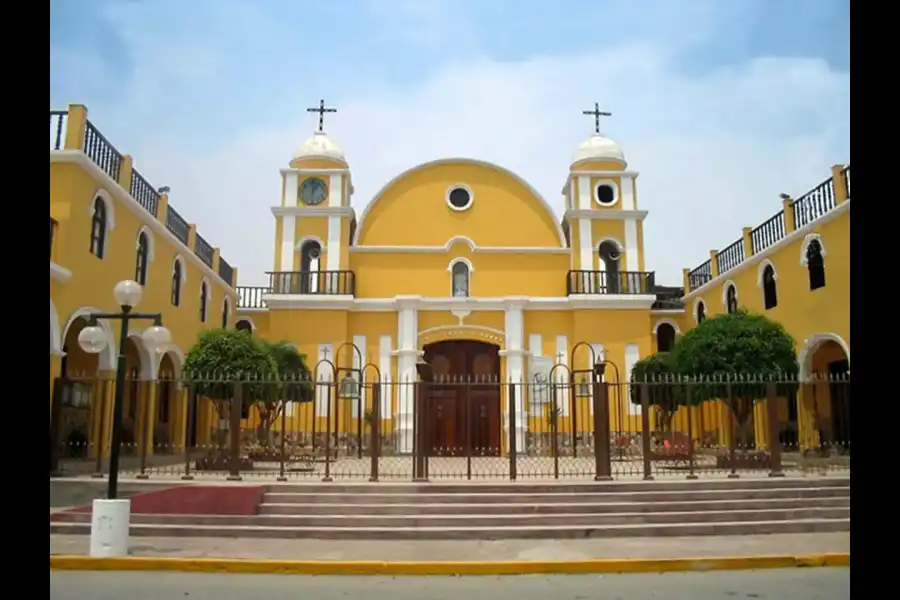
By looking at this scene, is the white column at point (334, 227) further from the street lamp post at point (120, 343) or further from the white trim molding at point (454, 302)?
the street lamp post at point (120, 343)

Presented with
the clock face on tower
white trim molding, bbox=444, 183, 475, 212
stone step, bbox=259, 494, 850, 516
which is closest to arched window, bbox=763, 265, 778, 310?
white trim molding, bbox=444, 183, 475, 212

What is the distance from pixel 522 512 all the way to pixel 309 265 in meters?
15.2

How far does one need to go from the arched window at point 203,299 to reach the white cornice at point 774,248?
600 inches

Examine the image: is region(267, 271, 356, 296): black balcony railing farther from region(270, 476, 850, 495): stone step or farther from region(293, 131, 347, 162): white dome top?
region(270, 476, 850, 495): stone step

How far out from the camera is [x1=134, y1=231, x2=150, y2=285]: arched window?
1734 centimetres

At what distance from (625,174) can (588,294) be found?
4.51 meters

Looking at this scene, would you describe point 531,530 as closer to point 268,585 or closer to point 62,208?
point 268,585

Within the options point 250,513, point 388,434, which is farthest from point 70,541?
point 388,434

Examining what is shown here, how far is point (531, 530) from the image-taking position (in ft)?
32.8

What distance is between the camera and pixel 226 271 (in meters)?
24.8

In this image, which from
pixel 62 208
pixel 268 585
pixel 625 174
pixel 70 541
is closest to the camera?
pixel 268 585

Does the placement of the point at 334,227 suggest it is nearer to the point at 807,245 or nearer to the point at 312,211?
the point at 312,211

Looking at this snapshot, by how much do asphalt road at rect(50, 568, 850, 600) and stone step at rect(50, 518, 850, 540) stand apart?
212cm
